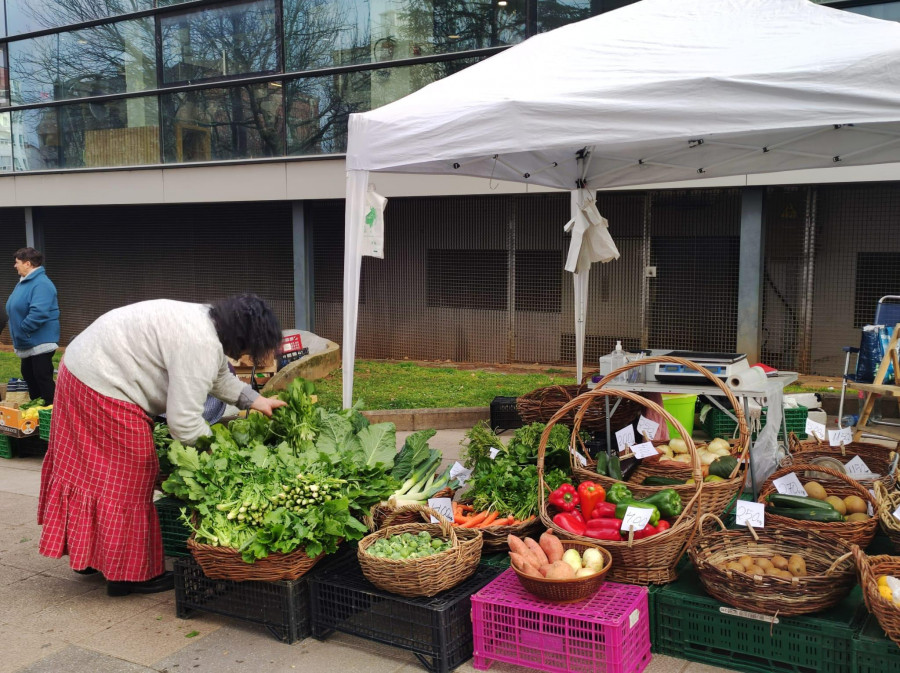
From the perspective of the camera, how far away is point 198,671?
3.54 m

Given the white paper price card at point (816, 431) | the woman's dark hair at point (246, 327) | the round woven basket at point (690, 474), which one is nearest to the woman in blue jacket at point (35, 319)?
the woman's dark hair at point (246, 327)

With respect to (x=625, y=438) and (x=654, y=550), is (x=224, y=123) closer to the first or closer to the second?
(x=625, y=438)

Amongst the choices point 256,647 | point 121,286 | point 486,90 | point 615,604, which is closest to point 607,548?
point 615,604

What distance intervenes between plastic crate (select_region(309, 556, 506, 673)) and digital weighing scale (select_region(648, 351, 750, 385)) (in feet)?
6.11

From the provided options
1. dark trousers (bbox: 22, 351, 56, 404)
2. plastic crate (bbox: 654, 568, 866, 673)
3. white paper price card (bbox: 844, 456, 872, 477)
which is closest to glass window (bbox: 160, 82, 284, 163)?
dark trousers (bbox: 22, 351, 56, 404)

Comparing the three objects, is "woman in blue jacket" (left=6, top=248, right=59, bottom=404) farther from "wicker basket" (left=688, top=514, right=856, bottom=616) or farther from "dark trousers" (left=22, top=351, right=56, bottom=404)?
"wicker basket" (left=688, top=514, right=856, bottom=616)

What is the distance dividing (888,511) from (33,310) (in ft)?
22.5

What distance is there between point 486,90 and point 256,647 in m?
3.40

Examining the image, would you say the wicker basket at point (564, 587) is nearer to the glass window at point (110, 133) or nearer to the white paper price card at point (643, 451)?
the white paper price card at point (643, 451)

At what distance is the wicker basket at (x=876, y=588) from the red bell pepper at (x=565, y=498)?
1.27 m

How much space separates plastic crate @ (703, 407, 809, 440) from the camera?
22.1ft

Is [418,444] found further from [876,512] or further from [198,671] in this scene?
[876,512]

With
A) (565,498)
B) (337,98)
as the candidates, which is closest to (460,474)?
(565,498)

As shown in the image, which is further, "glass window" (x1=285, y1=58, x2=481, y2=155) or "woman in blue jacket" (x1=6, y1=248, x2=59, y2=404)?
"glass window" (x1=285, y1=58, x2=481, y2=155)
